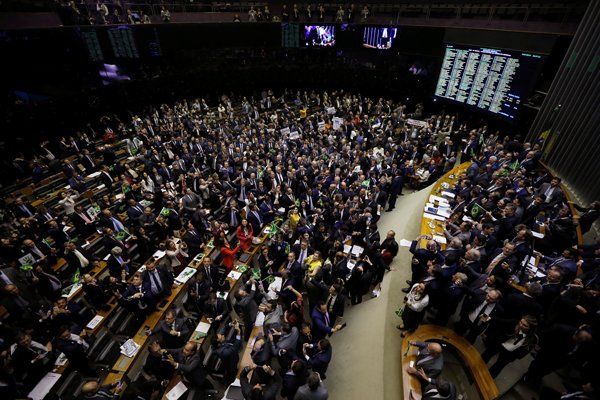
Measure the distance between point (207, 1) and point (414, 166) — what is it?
14778mm

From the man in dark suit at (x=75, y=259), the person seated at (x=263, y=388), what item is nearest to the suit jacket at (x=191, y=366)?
the person seated at (x=263, y=388)

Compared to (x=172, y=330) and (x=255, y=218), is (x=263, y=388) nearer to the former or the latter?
(x=172, y=330)

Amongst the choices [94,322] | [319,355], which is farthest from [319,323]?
[94,322]

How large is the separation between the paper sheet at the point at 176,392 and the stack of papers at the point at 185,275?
7.59 feet

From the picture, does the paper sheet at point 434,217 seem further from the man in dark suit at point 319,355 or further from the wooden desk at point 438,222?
the man in dark suit at point 319,355

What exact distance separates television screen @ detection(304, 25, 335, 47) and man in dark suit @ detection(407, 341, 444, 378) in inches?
692

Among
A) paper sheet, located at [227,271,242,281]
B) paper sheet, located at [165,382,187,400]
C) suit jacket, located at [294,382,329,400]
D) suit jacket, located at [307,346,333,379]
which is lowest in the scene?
paper sheet, located at [227,271,242,281]

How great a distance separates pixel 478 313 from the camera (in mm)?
4504

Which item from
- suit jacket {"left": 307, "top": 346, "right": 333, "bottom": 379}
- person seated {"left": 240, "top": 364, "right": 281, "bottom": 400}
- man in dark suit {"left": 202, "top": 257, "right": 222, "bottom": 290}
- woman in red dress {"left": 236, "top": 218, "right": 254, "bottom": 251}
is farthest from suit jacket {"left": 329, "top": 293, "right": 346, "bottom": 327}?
woman in red dress {"left": 236, "top": 218, "right": 254, "bottom": 251}

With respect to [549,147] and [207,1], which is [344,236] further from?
[207,1]

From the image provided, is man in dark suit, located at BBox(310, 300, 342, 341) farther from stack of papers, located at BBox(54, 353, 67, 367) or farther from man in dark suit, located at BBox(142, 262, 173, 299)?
stack of papers, located at BBox(54, 353, 67, 367)

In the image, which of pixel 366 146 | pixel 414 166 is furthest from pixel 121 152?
pixel 414 166

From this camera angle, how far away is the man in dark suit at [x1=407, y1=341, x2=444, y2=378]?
3743 millimetres

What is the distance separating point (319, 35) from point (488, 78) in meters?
9.78
